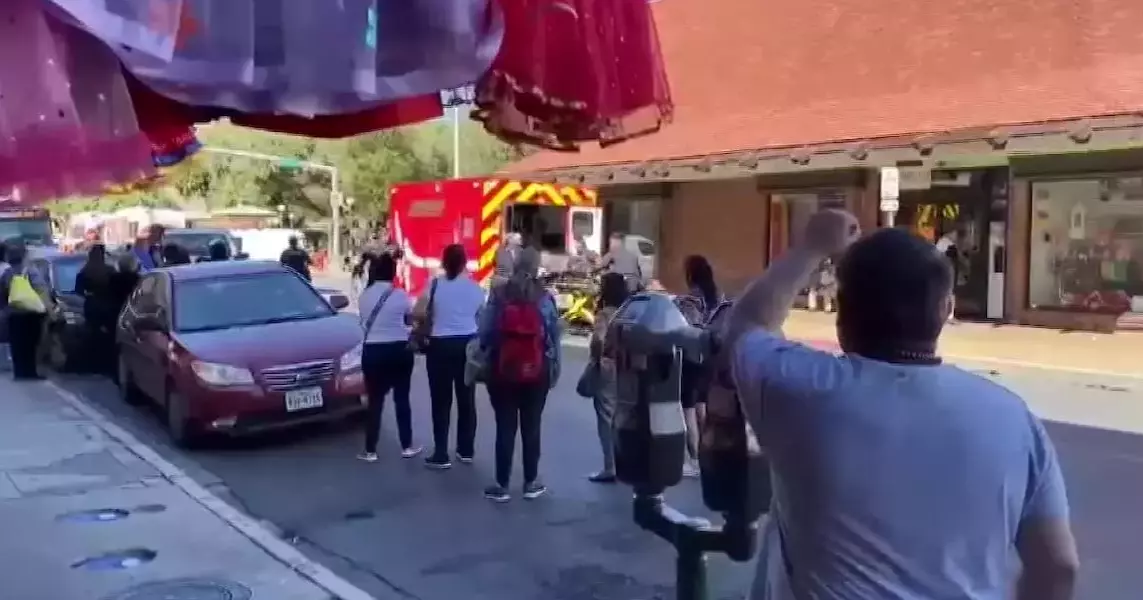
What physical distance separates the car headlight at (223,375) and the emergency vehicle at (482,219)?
41.3ft

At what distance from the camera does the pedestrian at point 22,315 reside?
13.3 meters

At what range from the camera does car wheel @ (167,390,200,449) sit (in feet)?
31.2

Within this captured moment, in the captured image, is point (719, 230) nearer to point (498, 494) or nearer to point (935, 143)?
point (935, 143)

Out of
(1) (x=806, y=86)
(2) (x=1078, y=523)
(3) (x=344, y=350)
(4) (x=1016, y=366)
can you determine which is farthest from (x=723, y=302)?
(1) (x=806, y=86)

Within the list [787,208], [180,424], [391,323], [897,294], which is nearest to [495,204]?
[787,208]

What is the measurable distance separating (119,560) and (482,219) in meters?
16.0

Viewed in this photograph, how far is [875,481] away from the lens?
2.19m

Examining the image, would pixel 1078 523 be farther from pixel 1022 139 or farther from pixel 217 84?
pixel 1022 139

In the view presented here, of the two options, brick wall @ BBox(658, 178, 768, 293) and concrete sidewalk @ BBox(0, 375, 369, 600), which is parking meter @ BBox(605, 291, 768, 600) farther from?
brick wall @ BBox(658, 178, 768, 293)

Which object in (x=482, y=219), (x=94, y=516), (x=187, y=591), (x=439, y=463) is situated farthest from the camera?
(x=482, y=219)

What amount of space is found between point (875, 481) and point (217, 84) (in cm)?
189

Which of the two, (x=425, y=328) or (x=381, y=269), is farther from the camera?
(x=381, y=269)

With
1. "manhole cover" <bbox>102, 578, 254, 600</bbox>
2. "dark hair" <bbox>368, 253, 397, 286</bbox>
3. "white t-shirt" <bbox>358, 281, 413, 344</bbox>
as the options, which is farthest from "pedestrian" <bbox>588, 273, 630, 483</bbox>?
"manhole cover" <bbox>102, 578, 254, 600</bbox>

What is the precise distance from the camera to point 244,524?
23.7 ft
